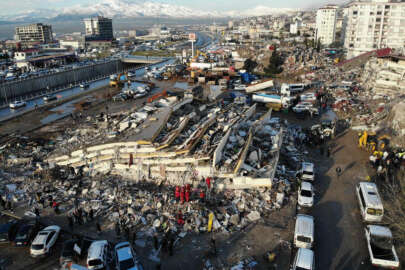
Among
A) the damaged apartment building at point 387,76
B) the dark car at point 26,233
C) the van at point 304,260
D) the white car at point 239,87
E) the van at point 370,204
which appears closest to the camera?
the van at point 304,260

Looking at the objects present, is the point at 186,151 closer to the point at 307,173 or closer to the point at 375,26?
the point at 307,173

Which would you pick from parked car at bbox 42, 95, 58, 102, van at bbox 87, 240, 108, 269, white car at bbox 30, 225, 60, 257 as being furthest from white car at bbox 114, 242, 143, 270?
parked car at bbox 42, 95, 58, 102

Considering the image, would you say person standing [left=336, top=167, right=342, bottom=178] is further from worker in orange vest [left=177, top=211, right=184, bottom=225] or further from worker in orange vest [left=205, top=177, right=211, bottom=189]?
worker in orange vest [left=177, top=211, right=184, bottom=225]

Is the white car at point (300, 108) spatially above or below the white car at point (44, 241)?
above

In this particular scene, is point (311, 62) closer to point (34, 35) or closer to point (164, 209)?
point (164, 209)

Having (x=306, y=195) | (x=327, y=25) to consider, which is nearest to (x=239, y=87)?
(x=306, y=195)

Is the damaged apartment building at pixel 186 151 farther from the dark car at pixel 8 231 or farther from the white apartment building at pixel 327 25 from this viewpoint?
the white apartment building at pixel 327 25

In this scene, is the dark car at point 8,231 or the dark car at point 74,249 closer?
the dark car at point 74,249

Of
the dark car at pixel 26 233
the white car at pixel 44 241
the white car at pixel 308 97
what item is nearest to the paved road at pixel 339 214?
the white car at pixel 44 241
